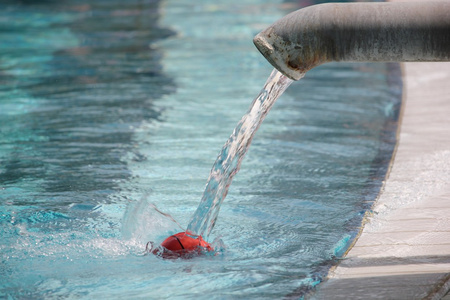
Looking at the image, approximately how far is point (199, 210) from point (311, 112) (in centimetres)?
322

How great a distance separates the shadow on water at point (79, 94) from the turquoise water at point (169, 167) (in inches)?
0.9

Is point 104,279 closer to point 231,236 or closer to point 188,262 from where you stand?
point 188,262

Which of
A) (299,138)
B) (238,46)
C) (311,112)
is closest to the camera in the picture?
(299,138)

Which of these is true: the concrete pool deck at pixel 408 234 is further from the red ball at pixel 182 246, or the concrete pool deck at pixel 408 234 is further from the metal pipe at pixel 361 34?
the metal pipe at pixel 361 34

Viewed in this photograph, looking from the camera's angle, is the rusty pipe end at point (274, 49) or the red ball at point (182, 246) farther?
the red ball at point (182, 246)

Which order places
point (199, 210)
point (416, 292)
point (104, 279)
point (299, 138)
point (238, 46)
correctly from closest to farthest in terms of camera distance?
point (416, 292), point (104, 279), point (199, 210), point (299, 138), point (238, 46)

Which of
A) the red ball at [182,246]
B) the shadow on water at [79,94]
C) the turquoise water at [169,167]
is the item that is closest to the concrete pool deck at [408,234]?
the turquoise water at [169,167]

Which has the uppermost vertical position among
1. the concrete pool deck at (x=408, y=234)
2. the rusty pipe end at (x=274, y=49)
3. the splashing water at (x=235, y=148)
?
the rusty pipe end at (x=274, y=49)

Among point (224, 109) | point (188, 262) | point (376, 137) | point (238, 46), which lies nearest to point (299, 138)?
point (376, 137)

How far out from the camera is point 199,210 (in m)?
3.53

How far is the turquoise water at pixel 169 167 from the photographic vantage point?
3127 mm

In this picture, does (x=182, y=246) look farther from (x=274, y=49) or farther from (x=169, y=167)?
(x=169, y=167)

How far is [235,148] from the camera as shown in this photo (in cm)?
373

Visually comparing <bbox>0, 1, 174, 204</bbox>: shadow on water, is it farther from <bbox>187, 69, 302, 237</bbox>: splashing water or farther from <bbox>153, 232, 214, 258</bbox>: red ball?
<bbox>153, 232, 214, 258</bbox>: red ball
